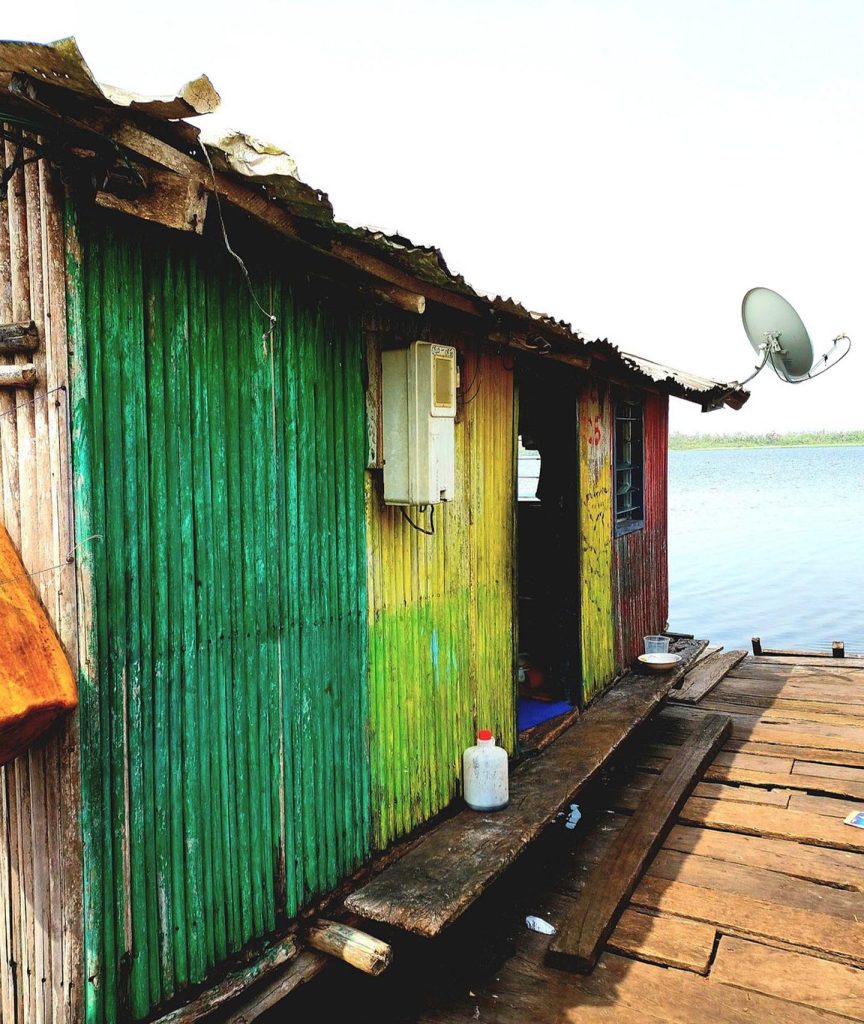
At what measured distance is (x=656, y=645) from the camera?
9805 millimetres

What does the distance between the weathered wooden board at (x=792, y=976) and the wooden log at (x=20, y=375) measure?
183 inches

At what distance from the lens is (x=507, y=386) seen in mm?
6320

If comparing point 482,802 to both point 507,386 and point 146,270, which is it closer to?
point 507,386

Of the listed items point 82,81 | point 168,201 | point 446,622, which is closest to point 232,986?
point 446,622

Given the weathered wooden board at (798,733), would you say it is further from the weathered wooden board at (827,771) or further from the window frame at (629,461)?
the window frame at (629,461)

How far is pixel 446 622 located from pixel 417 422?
1.52 metres

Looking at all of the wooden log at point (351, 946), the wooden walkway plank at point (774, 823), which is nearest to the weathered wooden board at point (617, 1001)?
the wooden log at point (351, 946)

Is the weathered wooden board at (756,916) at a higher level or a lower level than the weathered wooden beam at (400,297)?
lower

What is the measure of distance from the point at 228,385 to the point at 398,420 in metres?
1.19

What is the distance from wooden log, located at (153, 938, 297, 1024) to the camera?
3.36 meters

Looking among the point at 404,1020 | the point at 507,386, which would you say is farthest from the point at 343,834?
the point at 507,386

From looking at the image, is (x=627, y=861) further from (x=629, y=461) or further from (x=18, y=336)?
(x=629, y=461)

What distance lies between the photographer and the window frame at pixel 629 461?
9.10 m

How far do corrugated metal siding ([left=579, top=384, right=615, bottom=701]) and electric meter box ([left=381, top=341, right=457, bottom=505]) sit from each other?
330 centimetres
